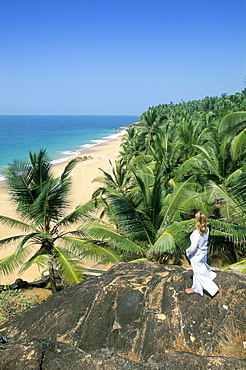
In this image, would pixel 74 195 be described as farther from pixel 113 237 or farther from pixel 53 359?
pixel 53 359

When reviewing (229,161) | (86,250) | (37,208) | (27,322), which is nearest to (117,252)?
(86,250)

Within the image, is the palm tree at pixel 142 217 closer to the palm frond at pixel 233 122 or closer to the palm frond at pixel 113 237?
the palm frond at pixel 113 237

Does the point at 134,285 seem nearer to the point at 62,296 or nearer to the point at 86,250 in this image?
the point at 62,296

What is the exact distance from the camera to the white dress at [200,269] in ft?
15.3

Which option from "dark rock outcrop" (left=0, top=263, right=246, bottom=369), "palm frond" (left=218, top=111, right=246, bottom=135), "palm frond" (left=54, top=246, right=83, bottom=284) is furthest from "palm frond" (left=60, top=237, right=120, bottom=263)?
"palm frond" (left=218, top=111, right=246, bottom=135)

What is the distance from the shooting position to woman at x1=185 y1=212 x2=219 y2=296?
468 centimetres

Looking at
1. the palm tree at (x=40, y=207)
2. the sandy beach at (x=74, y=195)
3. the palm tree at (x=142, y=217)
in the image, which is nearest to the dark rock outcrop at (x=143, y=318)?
the palm tree at (x=142, y=217)

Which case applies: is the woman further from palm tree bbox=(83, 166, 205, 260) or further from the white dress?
palm tree bbox=(83, 166, 205, 260)

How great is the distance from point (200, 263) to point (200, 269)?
0.11 m

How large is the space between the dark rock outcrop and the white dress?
0.44 feet

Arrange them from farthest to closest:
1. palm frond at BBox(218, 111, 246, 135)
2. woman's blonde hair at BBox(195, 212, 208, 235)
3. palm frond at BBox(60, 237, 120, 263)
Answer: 1. palm frond at BBox(60, 237, 120, 263)
2. palm frond at BBox(218, 111, 246, 135)
3. woman's blonde hair at BBox(195, 212, 208, 235)

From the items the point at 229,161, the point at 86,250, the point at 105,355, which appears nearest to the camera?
the point at 105,355

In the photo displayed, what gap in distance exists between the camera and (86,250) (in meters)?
8.53

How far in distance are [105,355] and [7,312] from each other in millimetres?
5750
